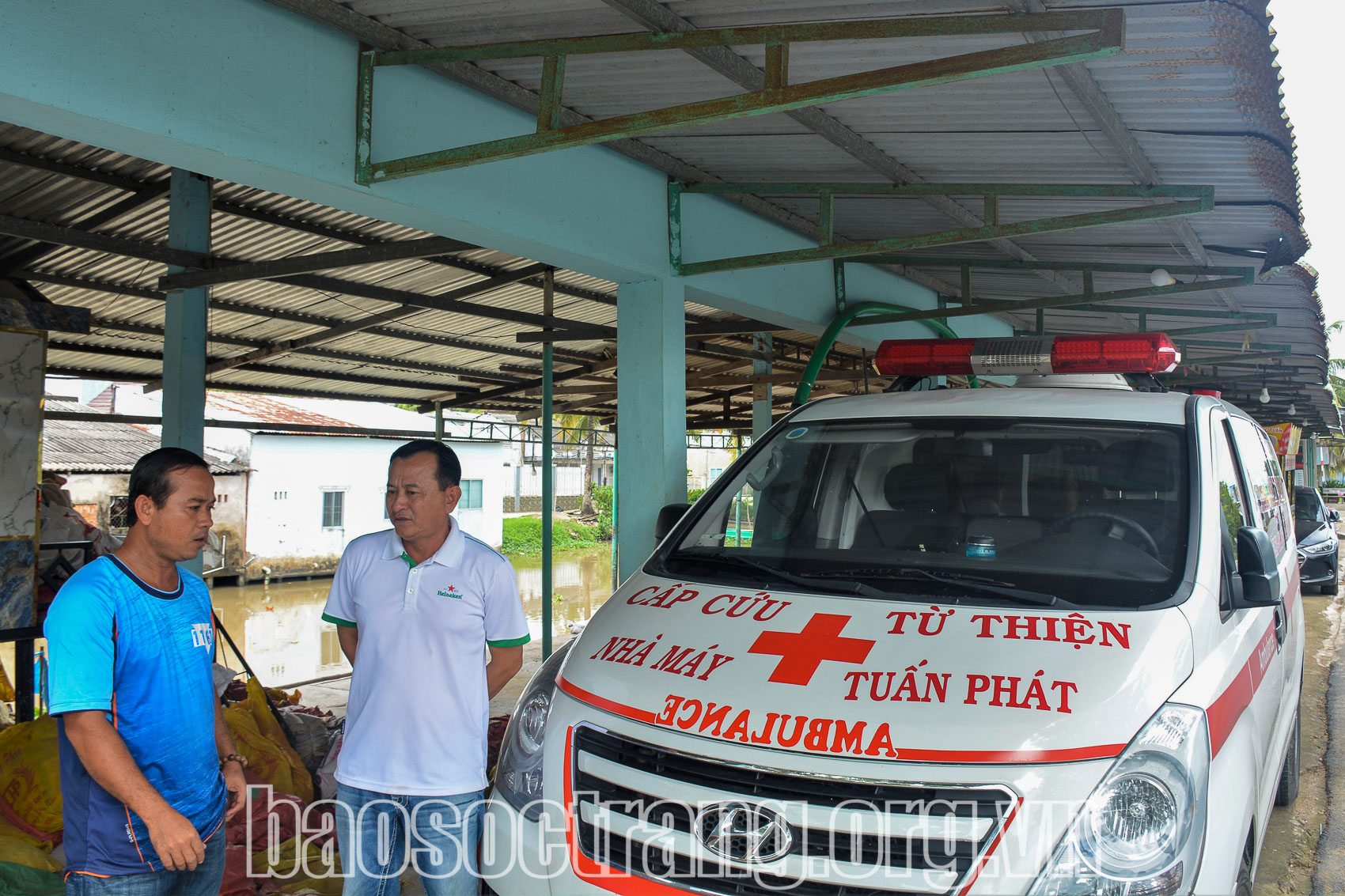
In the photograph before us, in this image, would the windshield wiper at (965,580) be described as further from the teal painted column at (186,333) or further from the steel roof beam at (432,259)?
the teal painted column at (186,333)

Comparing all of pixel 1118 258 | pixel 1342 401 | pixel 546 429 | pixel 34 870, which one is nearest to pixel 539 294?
pixel 546 429

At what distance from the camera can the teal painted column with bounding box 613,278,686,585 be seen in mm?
5672

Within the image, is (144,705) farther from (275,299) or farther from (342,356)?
(342,356)

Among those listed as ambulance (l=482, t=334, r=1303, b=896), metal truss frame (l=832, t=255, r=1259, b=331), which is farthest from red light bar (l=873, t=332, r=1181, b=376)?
metal truss frame (l=832, t=255, r=1259, b=331)

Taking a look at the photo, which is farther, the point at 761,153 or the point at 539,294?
the point at 539,294

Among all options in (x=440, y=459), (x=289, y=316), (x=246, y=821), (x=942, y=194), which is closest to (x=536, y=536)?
(x=289, y=316)

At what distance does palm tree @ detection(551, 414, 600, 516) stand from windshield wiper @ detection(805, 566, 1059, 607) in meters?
30.4

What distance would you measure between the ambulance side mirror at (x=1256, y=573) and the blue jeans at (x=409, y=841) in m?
2.29

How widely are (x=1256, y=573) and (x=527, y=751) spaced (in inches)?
83.1

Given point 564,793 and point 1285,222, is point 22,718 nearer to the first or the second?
point 564,793

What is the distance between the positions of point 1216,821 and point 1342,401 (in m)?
47.7

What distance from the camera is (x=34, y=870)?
3656 millimetres

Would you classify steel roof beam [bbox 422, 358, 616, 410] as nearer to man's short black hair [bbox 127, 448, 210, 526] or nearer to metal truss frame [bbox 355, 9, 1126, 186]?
metal truss frame [bbox 355, 9, 1126, 186]

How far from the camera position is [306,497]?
2519cm
